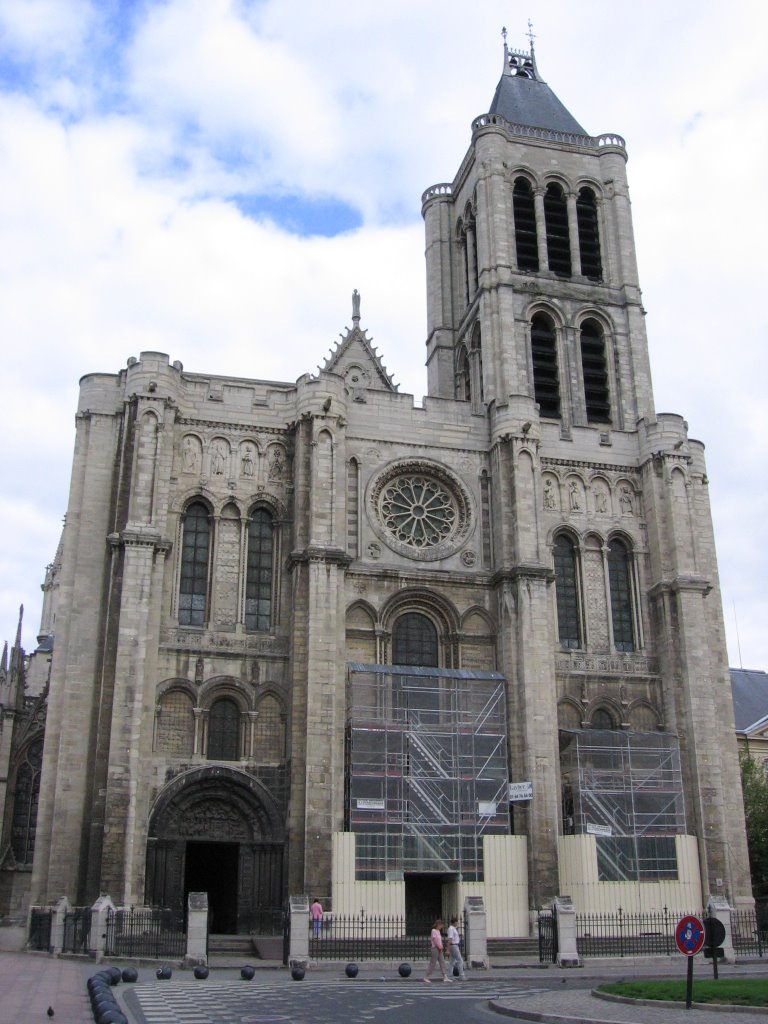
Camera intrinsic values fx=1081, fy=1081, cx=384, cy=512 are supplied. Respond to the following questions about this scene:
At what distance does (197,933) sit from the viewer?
23.7 metres

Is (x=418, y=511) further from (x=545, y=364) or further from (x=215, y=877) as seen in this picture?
(x=215, y=877)

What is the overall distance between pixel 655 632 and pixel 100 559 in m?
18.3

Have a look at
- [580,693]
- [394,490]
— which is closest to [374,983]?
[580,693]

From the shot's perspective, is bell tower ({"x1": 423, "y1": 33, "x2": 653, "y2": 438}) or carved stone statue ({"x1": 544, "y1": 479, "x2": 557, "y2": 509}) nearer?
carved stone statue ({"x1": 544, "y1": 479, "x2": 557, "y2": 509})

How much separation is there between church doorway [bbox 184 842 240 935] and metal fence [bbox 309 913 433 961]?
4943 millimetres

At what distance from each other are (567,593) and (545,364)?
390 inches

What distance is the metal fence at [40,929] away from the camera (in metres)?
27.4

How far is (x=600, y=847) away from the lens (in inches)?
1244

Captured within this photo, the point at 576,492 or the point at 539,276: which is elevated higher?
the point at 539,276

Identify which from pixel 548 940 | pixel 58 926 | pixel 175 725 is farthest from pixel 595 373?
pixel 58 926

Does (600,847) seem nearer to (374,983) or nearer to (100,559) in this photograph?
(374,983)

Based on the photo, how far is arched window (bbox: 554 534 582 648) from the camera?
36.0 meters

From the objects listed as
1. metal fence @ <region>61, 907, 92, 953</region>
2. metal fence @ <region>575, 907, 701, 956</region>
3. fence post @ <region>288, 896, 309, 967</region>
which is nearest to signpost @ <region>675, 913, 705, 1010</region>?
fence post @ <region>288, 896, 309, 967</region>

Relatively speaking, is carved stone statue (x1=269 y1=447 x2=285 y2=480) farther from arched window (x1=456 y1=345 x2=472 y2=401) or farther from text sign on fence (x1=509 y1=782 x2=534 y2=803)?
text sign on fence (x1=509 y1=782 x2=534 y2=803)
